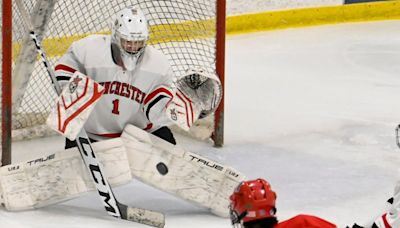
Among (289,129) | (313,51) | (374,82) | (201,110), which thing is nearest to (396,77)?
(374,82)

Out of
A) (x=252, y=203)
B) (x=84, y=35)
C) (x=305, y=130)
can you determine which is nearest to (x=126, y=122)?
(x=84, y=35)

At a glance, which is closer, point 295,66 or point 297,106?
point 297,106

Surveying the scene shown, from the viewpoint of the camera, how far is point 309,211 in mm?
3801

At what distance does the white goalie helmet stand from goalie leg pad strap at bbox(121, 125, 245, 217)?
23 centimetres

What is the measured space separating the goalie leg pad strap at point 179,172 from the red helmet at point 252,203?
1.37 metres

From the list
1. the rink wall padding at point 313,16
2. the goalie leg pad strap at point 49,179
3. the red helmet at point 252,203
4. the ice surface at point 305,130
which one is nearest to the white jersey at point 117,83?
the goalie leg pad strap at point 49,179

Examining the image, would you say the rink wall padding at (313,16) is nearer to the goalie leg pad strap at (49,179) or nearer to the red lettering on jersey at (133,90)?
the red lettering on jersey at (133,90)

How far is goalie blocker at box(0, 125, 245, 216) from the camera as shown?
3652 mm

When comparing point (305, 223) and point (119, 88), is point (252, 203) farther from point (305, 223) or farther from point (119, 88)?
point (119, 88)

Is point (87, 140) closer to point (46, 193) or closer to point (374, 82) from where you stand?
point (46, 193)

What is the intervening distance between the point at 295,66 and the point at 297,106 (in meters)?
0.81

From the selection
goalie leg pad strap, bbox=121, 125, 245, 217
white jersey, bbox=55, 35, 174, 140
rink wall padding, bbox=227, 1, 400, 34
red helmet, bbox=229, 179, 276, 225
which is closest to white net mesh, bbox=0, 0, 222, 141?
white jersey, bbox=55, 35, 174, 140

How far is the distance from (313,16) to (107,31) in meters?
2.19

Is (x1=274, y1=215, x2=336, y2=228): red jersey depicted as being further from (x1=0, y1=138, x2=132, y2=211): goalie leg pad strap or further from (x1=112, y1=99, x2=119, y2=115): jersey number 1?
(x1=112, y1=99, x2=119, y2=115): jersey number 1
